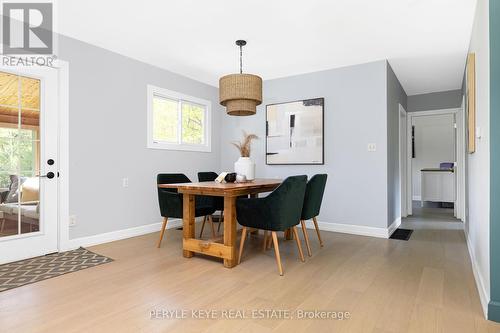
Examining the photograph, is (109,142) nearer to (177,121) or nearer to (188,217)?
(177,121)

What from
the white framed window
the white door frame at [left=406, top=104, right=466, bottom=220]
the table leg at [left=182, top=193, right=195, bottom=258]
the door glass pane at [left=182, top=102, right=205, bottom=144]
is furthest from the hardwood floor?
the white door frame at [left=406, top=104, right=466, bottom=220]

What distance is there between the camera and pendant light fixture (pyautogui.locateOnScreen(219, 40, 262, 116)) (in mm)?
3049

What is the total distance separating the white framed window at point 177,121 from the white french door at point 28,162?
129cm

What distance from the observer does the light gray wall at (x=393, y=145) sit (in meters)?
4.08

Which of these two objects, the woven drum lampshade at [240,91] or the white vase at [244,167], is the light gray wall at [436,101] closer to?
the woven drum lampshade at [240,91]

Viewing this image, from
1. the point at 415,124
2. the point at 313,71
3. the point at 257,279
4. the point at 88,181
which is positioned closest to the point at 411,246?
the point at 257,279

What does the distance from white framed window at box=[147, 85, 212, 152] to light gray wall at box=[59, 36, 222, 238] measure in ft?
0.41

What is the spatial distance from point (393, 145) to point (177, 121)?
3361 mm

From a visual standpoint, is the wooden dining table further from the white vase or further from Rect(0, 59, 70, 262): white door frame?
Rect(0, 59, 70, 262): white door frame

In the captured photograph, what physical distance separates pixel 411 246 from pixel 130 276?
3.09 metres

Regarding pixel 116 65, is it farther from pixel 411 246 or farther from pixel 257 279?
pixel 411 246

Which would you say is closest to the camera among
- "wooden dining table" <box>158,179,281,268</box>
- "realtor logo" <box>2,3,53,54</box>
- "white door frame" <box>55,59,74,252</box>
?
"wooden dining table" <box>158,179,281,268</box>

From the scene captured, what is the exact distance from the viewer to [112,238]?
368cm

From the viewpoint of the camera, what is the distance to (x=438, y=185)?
7.05 m
